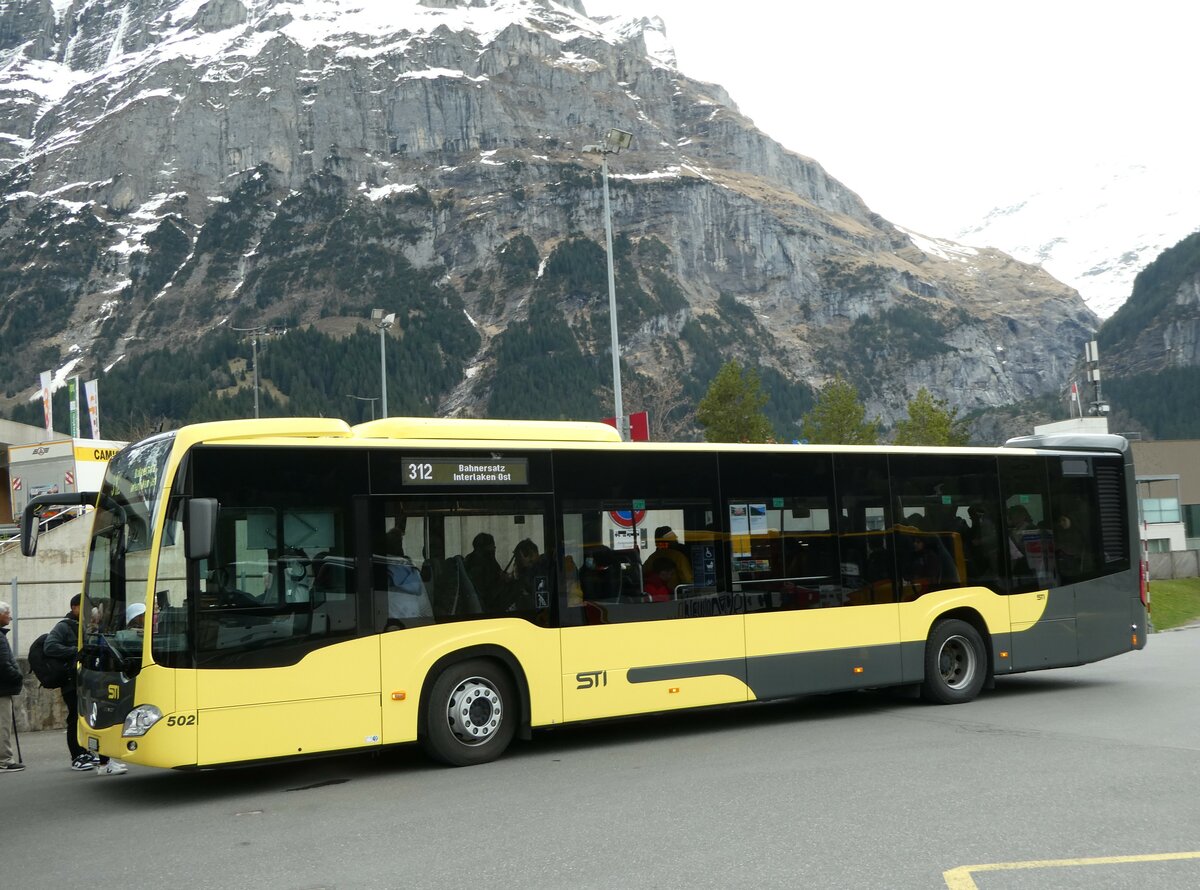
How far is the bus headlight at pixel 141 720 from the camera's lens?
863cm

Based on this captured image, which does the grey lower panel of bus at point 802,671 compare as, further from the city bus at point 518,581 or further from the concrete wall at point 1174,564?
the concrete wall at point 1174,564

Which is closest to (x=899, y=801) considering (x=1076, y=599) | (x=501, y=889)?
(x=501, y=889)

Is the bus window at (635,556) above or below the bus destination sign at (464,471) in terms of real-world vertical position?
below

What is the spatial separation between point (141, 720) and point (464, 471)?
3.16m

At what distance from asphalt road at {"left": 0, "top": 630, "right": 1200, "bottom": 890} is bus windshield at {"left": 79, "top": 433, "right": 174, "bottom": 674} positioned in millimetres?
1245

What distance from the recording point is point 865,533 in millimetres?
12195

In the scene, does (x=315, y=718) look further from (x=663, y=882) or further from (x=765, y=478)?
(x=765, y=478)

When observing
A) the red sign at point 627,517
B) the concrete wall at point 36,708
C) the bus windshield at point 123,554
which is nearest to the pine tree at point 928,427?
the concrete wall at point 36,708

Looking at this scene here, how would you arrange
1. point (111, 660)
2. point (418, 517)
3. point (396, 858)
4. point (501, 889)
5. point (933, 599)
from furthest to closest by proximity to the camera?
point (933, 599)
point (418, 517)
point (111, 660)
point (396, 858)
point (501, 889)

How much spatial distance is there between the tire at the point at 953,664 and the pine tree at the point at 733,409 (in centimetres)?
3466

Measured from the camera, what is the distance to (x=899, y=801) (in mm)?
7688

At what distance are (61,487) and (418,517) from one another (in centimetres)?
1832

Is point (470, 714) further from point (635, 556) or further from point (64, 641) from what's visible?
point (64, 641)

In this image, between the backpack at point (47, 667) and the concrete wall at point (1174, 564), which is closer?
the backpack at point (47, 667)
